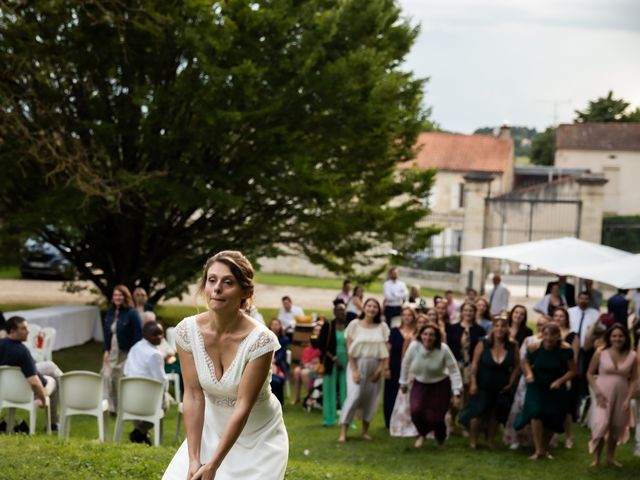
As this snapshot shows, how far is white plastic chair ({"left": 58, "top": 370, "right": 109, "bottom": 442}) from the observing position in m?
12.4

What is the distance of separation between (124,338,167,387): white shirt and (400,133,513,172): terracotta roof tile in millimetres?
60341

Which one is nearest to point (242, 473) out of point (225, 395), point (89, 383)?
point (225, 395)

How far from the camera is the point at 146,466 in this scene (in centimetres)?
1009

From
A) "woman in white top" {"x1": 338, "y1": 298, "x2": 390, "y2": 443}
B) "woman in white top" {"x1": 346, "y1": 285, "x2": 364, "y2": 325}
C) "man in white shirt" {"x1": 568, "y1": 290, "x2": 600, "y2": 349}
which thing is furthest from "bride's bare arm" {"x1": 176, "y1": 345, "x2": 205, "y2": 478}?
"woman in white top" {"x1": 346, "y1": 285, "x2": 364, "y2": 325}

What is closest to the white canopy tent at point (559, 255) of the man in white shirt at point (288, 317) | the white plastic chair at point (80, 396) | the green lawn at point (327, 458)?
the green lawn at point (327, 458)

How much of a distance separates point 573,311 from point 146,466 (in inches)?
383

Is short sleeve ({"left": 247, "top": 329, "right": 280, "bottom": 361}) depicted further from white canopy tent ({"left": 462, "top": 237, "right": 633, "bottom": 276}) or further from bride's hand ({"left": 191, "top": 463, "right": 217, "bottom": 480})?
white canopy tent ({"left": 462, "top": 237, "right": 633, "bottom": 276})

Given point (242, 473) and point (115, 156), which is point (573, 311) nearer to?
point (115, 156)

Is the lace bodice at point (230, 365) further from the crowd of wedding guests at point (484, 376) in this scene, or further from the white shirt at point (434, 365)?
the white shirt at point (434, 365)

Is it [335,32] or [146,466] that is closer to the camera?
[146,466]

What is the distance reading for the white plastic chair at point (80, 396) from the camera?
40.8 ft

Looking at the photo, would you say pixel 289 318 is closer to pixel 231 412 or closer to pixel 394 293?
pixel 394 293

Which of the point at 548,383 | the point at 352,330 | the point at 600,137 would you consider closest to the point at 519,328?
the point at 548,383

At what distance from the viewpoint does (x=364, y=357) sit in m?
15.3
